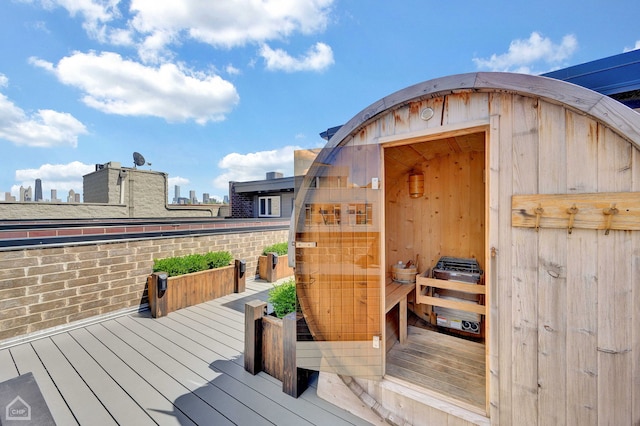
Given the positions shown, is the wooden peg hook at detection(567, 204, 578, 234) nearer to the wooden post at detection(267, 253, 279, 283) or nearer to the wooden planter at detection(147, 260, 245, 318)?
the wooden planter at detection(147, 260, 245, 318)

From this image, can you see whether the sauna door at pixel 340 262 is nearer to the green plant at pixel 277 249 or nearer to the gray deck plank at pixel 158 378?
the gray deck plank at pixel 158 378

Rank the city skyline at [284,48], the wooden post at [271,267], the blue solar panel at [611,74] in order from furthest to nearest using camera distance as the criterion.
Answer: the wooden post at [271,267], the city skyline at [284,48], the blue solar panel at [611,74]

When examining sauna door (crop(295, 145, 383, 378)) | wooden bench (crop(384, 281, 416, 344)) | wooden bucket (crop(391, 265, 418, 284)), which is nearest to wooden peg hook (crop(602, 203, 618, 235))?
sauna door (crop(295, 145, 383, 378))

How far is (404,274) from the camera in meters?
3.52

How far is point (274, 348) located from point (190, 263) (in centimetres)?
279

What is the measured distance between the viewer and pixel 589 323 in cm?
132

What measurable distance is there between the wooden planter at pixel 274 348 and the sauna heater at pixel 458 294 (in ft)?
6.24

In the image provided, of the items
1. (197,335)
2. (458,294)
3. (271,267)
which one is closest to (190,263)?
(197,335)

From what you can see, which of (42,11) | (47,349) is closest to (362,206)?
(47,349)

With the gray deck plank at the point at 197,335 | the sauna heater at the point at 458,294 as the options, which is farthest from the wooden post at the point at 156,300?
the sauna heater at the point at 458,294

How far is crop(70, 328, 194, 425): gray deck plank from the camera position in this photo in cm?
206

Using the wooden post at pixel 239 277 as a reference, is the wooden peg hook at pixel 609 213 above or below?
above

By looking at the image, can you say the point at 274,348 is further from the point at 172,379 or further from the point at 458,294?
the point at 458,294

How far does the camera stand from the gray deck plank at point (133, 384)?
206cm
